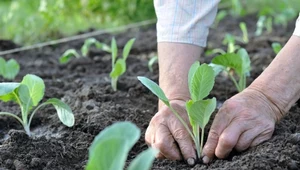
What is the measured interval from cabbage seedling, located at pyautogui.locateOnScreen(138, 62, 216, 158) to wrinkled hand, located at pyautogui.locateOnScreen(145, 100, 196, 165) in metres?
0.02

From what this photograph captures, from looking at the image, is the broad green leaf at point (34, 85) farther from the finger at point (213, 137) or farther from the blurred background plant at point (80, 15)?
the blurred background plant at point (80, 15)

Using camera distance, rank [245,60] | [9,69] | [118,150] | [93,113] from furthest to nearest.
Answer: [9,69] → [245,60] → [93,113] → [118,150]

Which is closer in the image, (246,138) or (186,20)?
(246,138)

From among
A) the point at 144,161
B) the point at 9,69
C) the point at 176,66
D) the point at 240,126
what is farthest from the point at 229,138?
the point at 9,69

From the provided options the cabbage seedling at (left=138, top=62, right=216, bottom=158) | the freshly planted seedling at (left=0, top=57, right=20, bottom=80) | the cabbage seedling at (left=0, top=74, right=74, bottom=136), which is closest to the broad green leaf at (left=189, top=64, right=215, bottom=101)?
the cabbage seedling at (left=138, top=62, right=216, bottom=158)

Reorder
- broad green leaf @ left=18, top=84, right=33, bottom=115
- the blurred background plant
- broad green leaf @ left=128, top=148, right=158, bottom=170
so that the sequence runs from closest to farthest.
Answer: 1. broad green leaf @ left=128, top=148, right=158, bottom=170
2. broad green leaf @ left=18, top=84, right=33, bottom=115
3. the blurred background plant

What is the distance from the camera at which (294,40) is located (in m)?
2.08

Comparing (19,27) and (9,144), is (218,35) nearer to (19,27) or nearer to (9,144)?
(19,27)

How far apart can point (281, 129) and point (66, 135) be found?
0.78 m

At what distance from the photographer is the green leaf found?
129 centimetres

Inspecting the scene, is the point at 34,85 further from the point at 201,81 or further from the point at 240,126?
the point at 240,126

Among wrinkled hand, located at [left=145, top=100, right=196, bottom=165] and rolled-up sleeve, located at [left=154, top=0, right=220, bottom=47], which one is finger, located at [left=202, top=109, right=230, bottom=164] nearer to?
wrinkled hand, located at [left=145, top=100, right=196, bottom=165]

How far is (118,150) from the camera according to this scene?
130 cm

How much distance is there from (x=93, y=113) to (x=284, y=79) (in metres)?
0.83
